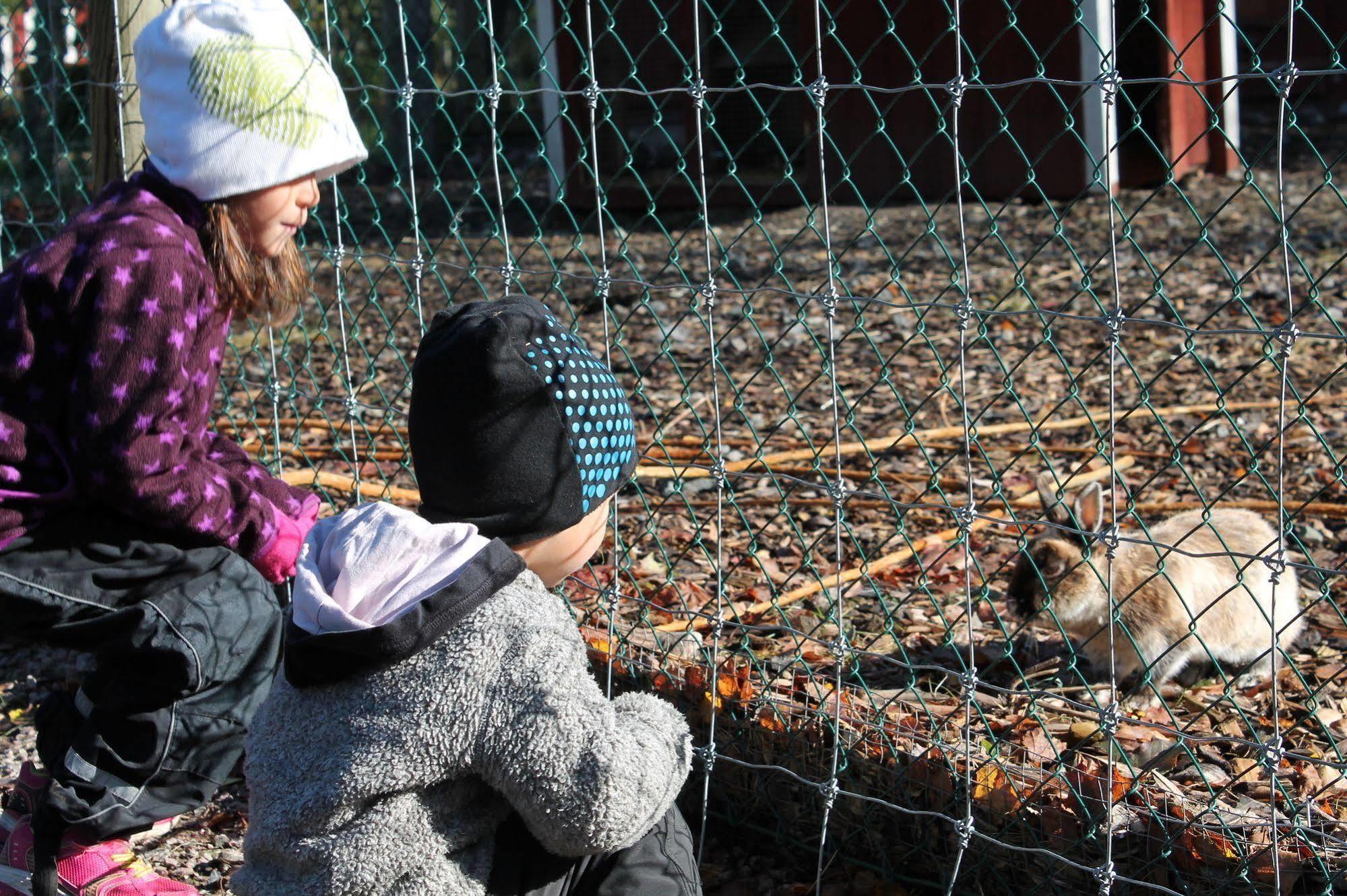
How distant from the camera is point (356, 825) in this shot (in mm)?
1854

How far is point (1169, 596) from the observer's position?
167 inches

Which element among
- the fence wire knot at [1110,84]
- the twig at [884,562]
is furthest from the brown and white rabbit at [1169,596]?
the fence wire knot at [1110,84]

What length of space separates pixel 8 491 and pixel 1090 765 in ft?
7.50

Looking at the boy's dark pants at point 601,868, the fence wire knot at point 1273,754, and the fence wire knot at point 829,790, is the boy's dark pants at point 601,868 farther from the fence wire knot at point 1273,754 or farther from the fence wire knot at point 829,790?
the fence wire knot at point 1273,754

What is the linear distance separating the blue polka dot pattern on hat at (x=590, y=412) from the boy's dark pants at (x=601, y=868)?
54 centimetres

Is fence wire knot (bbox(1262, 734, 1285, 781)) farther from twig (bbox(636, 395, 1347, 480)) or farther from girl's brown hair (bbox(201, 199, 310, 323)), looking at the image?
twig (bbox(636, 395, 1347, 480))

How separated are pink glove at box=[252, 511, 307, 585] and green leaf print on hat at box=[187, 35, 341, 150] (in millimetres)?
819

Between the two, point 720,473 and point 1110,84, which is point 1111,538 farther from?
point 720,473

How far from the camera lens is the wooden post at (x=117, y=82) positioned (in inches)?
162

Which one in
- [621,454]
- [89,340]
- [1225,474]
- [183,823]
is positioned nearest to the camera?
[621,454]

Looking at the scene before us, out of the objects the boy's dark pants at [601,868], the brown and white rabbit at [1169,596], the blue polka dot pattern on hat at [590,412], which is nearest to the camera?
the boy's dark pants at [601,868]

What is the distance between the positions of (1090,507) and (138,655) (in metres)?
2.55

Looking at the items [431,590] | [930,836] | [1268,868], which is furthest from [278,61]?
[1268,868]

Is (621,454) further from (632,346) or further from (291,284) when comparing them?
(632,346)
